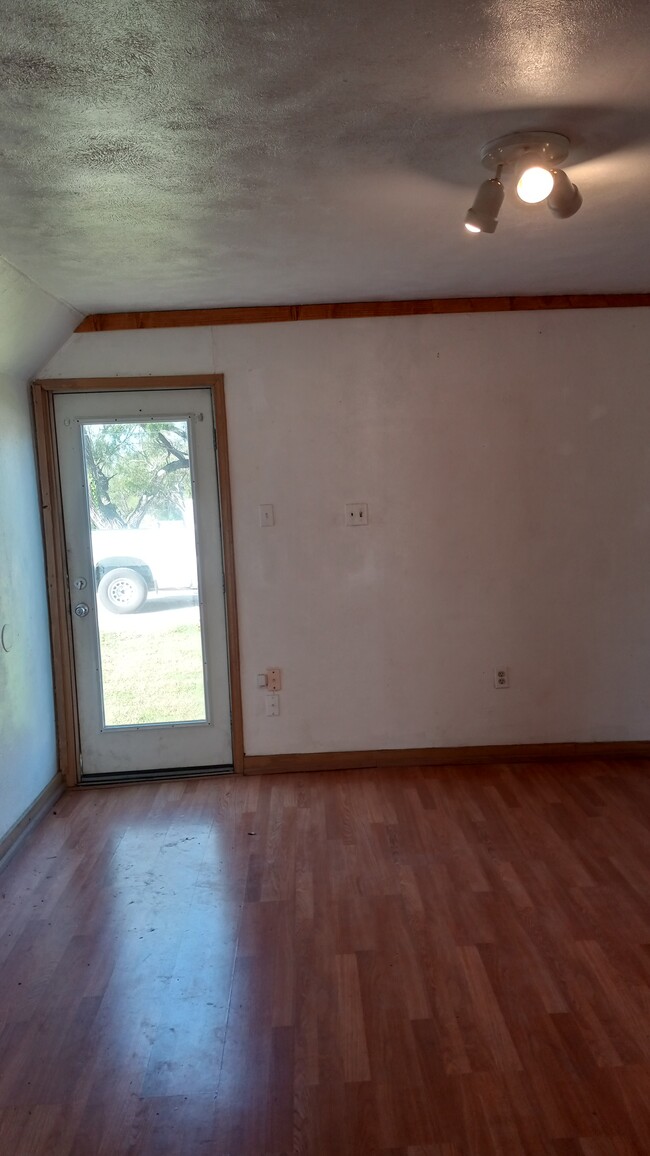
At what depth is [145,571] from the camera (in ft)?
13.6

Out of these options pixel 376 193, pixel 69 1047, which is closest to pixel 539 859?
pixel 69 1047

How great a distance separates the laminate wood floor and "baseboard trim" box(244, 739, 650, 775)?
1.03 feet

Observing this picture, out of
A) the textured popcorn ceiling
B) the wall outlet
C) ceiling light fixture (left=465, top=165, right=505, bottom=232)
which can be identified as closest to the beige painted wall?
the wall outlet

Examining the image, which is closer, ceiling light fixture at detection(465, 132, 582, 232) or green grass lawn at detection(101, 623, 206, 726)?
ceiling light fixture at detection(465, 132, 582, 232)

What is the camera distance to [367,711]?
423 cm

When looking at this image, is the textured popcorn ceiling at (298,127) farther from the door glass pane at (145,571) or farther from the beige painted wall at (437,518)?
the door glass pane at (145,571)

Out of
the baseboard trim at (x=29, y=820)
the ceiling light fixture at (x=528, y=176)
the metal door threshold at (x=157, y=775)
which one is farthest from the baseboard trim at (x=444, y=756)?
the ceiling light fixture at (x=528, y=176)

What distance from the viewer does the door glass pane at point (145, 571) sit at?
4.07m

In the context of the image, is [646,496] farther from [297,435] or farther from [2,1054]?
[2,1054]

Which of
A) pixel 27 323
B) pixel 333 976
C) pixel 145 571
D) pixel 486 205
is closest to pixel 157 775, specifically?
pixel 145 571

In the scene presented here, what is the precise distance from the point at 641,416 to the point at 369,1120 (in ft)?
11.1

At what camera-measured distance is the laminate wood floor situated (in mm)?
1981

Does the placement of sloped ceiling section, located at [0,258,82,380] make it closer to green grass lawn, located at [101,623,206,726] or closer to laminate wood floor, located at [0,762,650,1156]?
green grass lawn, located at [101,623,206,726]

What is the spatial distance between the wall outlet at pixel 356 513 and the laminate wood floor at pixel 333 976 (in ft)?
4.50
